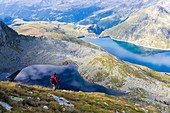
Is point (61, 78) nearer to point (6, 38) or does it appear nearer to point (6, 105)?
point (6, 38)

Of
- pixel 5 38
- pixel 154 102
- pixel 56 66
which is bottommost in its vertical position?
pixel 154 102

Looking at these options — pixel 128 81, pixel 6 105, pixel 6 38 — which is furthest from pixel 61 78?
pixel 6 105

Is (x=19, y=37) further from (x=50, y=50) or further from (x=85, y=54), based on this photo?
(x=85, y=54)

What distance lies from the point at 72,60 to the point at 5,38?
336 feet

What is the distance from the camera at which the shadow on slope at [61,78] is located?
4941 inches

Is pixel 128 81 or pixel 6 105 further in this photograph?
pixel 128 81

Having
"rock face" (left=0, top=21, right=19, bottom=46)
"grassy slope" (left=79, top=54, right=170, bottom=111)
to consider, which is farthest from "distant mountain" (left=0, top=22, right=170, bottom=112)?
"rock face" (left=0, top=21, right=19, bottom=46)

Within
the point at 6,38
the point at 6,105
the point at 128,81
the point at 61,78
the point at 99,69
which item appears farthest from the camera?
the point at 6,38

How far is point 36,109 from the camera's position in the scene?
15086 millimetres

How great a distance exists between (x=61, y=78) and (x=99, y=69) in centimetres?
5322

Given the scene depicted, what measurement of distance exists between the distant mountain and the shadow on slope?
7.67 meters

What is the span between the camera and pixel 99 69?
6019 inches

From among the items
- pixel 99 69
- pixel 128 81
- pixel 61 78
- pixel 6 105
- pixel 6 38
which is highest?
pixel 6 38

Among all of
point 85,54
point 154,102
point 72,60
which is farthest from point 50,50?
point 154,102
